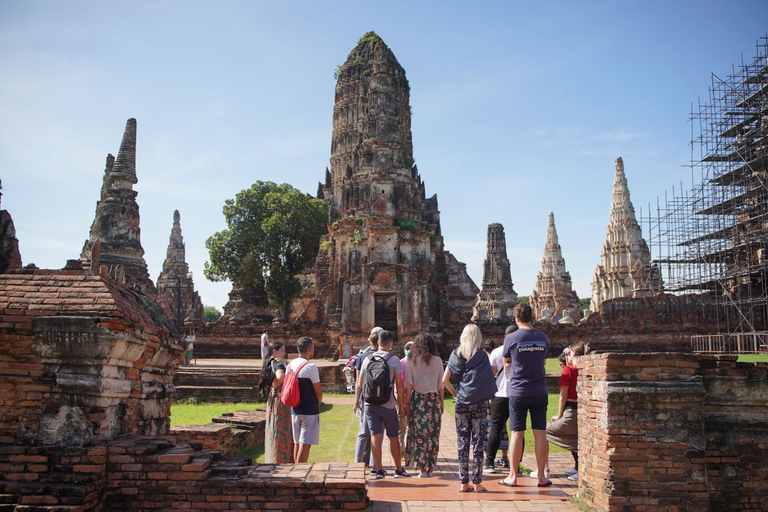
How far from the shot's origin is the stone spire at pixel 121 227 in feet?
52.9

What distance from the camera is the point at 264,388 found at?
7.62 meters

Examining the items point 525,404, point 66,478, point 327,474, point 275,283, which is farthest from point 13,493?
point 275,283

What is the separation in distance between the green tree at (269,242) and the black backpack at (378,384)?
31.8 metres

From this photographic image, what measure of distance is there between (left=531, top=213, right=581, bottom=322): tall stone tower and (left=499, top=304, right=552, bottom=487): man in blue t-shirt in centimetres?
4660

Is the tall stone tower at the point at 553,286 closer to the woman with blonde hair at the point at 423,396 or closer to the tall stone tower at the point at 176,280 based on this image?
the tall stone tower at the point at 176,280

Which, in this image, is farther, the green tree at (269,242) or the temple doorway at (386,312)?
the green tree at (269,242)

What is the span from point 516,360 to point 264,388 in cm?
308

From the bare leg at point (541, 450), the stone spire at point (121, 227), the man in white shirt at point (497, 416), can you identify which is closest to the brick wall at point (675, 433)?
the bare leg at point (541, 450)

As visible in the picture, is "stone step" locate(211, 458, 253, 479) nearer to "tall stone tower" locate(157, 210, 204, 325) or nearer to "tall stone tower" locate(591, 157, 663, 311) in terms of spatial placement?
"tall stone tower" locate(157, 210, 204, 325)

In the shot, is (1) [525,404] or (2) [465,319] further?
(2) [465,319]

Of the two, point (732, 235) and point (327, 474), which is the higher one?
point (732, 235)

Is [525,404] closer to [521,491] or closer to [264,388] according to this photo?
[521,491]

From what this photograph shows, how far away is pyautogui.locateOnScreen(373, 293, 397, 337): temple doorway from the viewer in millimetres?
28347

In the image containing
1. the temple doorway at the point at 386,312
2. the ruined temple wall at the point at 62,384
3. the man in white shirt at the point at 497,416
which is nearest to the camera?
the ruined temple wall at the point at 62,384
